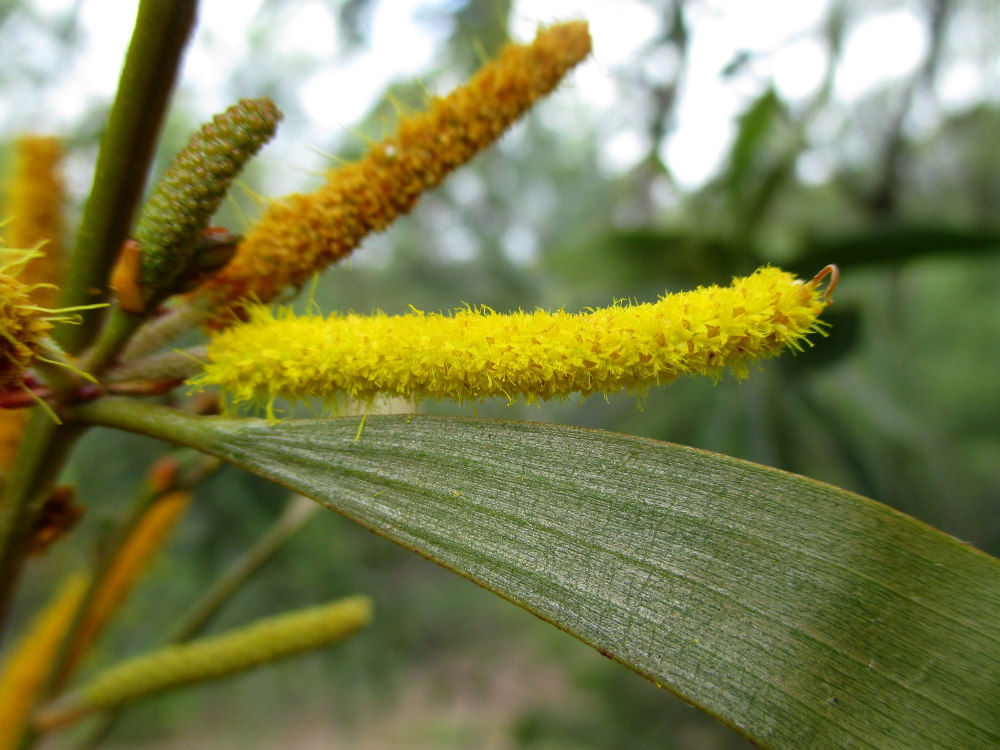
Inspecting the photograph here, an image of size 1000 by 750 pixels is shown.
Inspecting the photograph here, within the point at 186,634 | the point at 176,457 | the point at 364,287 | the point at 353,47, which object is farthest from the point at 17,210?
the point at 364,287

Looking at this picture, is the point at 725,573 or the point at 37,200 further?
the point at 37,200

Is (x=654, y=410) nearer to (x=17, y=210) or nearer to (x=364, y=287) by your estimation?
(x=17, y=210)

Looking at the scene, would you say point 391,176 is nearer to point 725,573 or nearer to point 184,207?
point 184,207

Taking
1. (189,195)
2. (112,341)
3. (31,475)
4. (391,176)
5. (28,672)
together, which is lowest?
(28,672)

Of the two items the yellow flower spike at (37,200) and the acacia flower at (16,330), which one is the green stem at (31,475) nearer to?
the acacia flower at (16,330)

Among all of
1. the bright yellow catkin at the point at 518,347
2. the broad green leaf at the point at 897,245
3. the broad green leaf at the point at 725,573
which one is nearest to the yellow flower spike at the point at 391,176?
the bright yellow catkin at the point at 518,347

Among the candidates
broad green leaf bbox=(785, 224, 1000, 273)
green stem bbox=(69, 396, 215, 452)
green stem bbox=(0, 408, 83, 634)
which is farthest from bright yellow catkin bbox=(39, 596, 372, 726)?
broad green leaf bbox=(785, 224, 1000, 273)

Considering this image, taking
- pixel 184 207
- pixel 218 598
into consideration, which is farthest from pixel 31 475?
pixel 218 598
